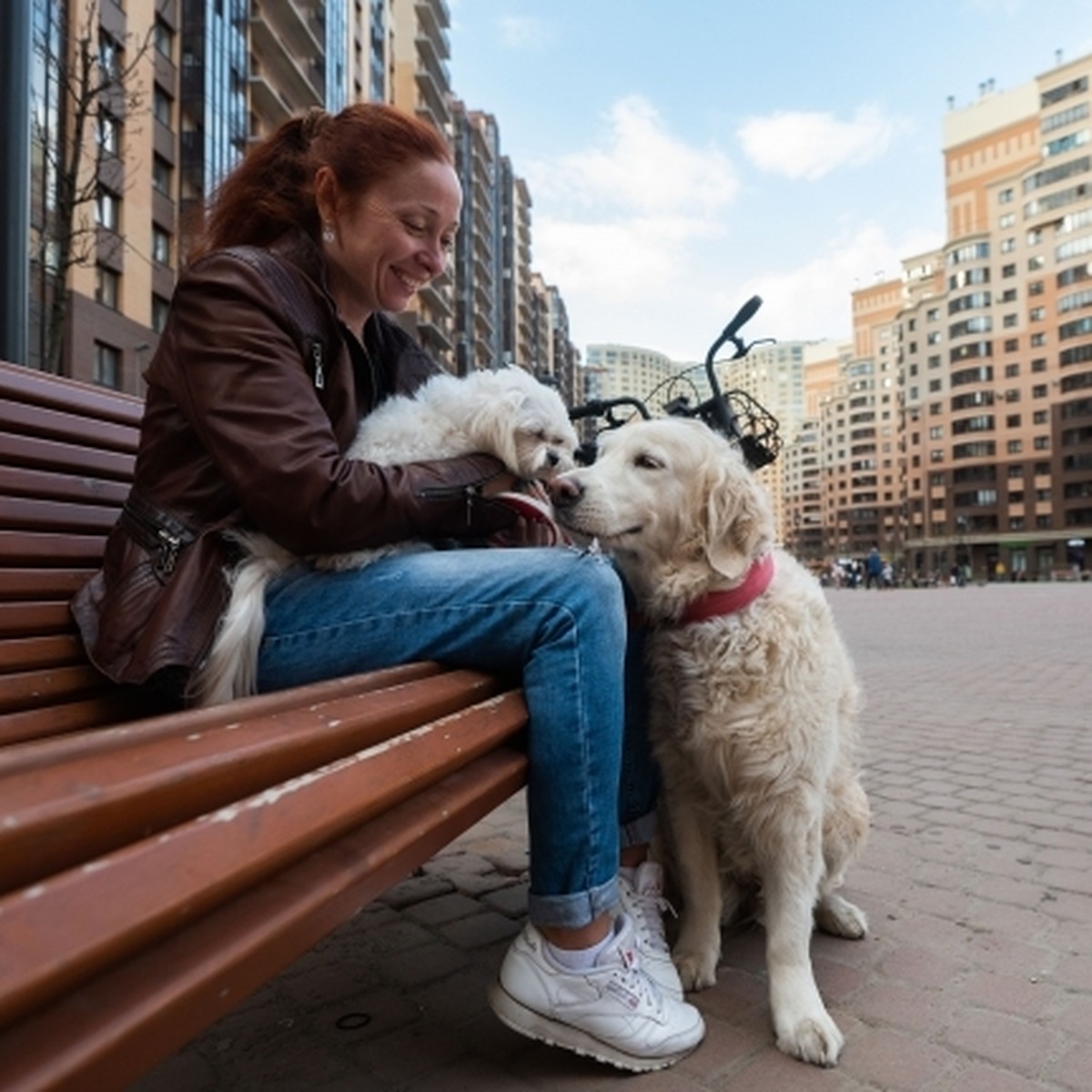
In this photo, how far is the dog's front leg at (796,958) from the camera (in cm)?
197

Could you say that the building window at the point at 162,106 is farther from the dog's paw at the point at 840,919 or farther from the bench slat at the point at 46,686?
the dog's paw at the point at 840,919

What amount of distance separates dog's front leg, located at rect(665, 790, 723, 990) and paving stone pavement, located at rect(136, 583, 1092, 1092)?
0.12 m

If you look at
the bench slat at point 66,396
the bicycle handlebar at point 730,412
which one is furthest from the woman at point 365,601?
the bicycle handlebar at point 730,412

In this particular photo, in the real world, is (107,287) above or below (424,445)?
above

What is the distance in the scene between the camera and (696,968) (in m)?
2.34

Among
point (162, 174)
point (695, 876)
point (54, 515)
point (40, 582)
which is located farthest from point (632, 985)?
point (162, 174)

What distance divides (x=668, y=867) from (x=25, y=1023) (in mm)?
2173

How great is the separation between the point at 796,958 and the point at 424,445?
1.66m

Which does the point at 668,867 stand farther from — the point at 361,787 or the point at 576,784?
the point at 361,787

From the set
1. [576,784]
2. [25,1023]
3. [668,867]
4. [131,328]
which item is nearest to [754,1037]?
[668,867]

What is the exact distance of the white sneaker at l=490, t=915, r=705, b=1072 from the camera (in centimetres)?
184

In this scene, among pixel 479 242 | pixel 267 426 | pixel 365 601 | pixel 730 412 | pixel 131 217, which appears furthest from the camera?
pixel 479 242

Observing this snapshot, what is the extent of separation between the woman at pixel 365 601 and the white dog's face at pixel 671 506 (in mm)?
502

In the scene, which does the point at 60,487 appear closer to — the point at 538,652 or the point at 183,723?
the point at 538,652
